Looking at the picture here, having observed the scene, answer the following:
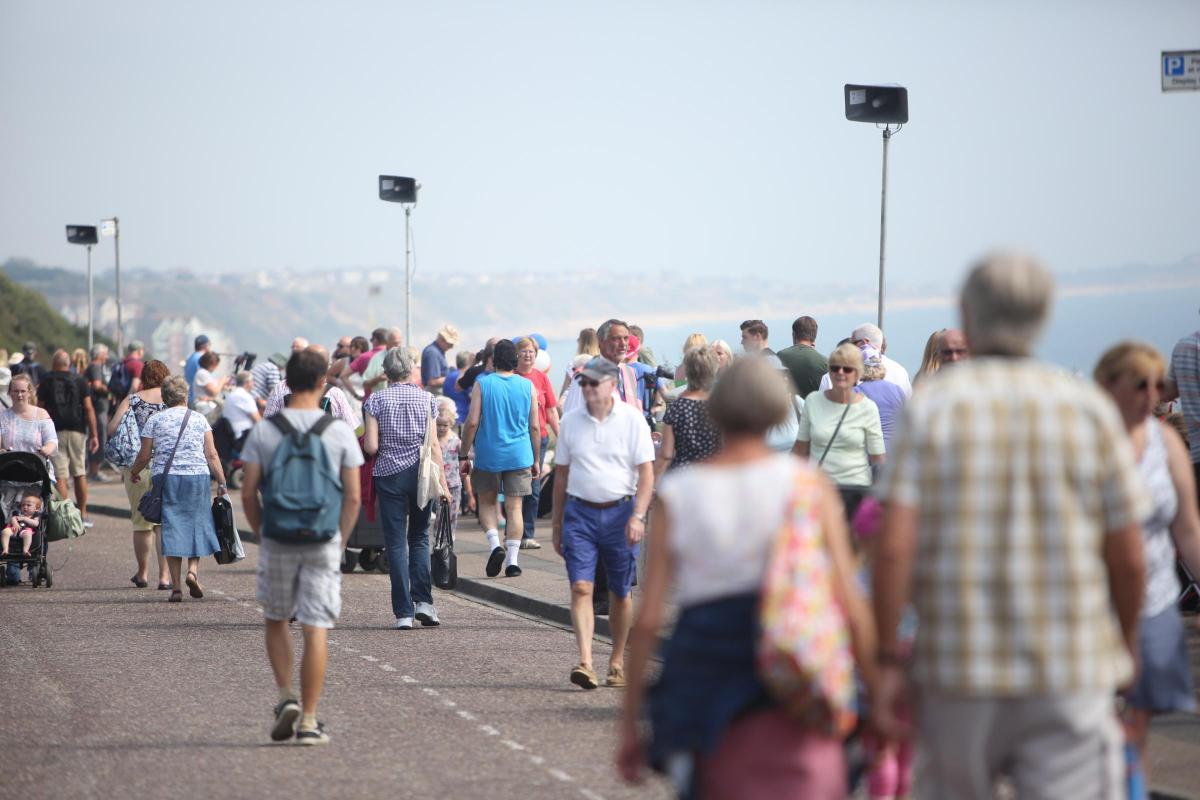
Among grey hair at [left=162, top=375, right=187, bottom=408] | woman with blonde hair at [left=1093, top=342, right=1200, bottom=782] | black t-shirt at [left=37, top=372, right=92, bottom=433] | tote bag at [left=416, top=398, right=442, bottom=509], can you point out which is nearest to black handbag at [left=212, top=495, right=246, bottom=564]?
grey hair at [left=162, top=375, right=187, bottom=408]

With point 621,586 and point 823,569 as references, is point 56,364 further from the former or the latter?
point 823,569

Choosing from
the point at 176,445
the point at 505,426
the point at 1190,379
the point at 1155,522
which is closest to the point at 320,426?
the point at 1155,522

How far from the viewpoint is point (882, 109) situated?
45.6 ft

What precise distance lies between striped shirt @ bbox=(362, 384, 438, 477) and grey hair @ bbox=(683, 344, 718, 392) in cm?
293

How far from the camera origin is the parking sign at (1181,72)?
870 centimetres

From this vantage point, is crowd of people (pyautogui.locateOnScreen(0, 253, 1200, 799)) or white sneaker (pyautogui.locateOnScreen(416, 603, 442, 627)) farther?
white sneaker (pyautogui.locateOnScreen(416, 603, 442, 627))

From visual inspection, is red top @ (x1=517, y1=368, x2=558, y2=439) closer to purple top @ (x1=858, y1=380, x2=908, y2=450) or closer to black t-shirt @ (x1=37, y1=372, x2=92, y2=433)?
purple top @ (x1=858, y1=380, x2=908, y2=450)

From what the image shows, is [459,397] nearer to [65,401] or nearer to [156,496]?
[65,401]

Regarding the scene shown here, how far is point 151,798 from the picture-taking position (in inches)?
268

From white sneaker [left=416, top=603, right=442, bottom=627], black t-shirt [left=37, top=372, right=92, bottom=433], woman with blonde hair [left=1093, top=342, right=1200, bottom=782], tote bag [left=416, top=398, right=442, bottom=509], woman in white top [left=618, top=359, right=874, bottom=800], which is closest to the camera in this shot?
woman in white top [left=618, top=359, right=874, bottom=800]

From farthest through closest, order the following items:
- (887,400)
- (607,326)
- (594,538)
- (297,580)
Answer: (607,326), (887,400), (594,538), (297,580)

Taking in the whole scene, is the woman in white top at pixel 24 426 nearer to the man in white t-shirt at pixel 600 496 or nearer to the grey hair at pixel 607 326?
the grey hair at pixel 607 326

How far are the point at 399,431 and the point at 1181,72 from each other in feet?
17.9

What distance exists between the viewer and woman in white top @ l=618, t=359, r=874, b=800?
389 centimetres
